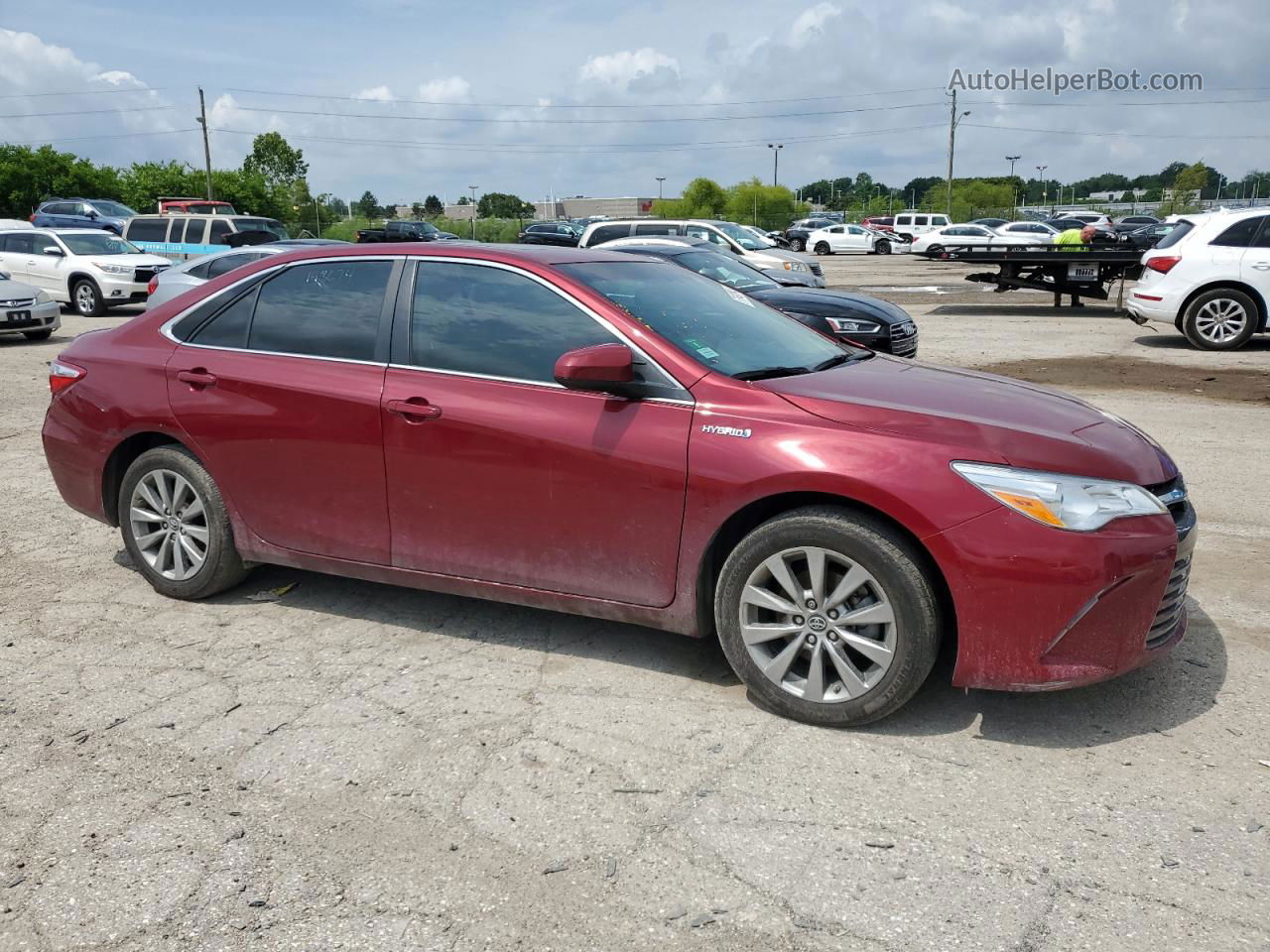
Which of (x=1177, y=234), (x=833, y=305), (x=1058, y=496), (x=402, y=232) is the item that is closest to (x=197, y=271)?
(x=833, y=305)

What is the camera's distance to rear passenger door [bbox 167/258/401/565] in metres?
4.58

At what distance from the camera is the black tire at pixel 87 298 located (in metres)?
20.3

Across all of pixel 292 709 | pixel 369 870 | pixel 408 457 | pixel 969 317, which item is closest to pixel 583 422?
pixel 408 457

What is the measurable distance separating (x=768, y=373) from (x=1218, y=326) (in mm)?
12233

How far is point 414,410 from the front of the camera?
4.40 m

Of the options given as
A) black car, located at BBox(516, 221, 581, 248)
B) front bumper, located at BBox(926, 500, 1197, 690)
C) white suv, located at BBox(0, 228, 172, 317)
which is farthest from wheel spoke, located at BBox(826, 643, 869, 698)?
black car, located at BBox(516, 221, 581, 248)

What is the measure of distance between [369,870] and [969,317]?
18328mm

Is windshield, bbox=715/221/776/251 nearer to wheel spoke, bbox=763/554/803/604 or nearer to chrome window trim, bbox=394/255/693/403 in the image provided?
chrome window trim, bbox=394/255/693/403

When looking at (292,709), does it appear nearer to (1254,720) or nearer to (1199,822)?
(1199,822)

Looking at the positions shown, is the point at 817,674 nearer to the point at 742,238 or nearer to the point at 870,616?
the point at 870,616

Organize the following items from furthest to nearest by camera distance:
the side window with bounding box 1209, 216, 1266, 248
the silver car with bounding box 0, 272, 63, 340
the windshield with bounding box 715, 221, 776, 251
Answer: the windshield with bounding box 715, 221, 776, 251 → the silver car with bounding box 0, 272, 63, 340 → the side window with bounding box 1209, 216, 1266, 248

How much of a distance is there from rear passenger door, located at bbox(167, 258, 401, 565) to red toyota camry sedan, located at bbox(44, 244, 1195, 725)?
0.01m

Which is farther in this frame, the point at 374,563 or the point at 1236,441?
the point at 1236,441

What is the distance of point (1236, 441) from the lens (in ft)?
28.8
